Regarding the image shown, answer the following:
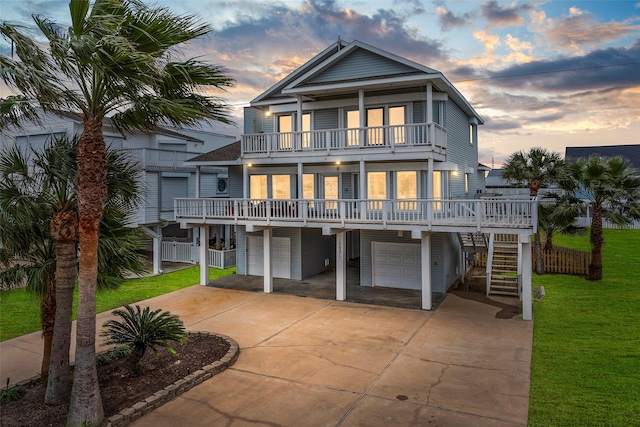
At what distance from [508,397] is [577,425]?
1357 mm

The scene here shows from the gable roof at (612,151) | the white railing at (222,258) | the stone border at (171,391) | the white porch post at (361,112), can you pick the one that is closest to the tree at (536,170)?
the white porch post at (361,112)

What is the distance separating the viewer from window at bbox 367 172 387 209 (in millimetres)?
17453

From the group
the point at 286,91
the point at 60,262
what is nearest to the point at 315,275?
the point at 286,91

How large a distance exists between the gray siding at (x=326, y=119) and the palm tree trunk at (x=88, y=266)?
12473 mm

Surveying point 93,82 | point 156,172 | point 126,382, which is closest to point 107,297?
point 156,172

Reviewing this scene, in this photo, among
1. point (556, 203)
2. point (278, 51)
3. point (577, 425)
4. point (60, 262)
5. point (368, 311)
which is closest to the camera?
point (577, 425)

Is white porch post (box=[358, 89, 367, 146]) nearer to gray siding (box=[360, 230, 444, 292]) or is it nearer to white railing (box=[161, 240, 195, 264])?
gray siding (box=[360, 230, 444, 292])

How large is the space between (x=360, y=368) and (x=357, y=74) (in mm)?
12447

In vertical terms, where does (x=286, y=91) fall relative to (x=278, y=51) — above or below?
below

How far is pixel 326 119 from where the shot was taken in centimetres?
1873

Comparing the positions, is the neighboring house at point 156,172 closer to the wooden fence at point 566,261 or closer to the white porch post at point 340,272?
the white porch post at point 340,272

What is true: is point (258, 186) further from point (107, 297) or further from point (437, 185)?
point (437, 185)

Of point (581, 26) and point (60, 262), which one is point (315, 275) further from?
point (581, 26)

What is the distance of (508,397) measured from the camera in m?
8.05
